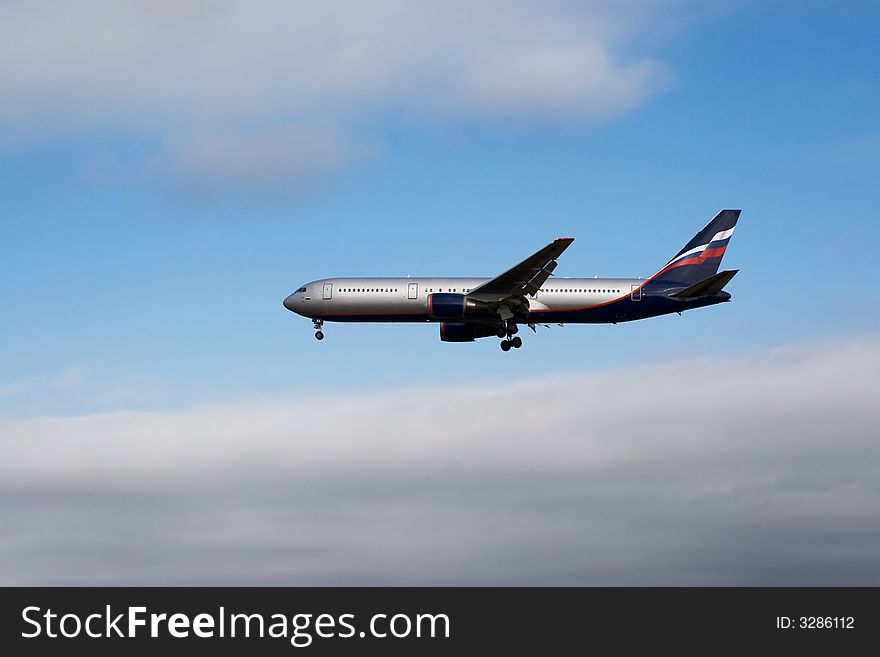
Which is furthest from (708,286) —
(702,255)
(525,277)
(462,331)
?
(462,331)

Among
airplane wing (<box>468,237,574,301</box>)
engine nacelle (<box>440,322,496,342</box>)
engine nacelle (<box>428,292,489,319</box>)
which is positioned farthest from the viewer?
engine nacelle (<box>440,322,496,342</box>)

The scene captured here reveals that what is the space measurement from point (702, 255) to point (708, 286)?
8.98 metres

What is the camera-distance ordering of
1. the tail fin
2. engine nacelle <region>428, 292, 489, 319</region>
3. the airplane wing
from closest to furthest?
the airplane wing
engine nacelle <region>428, 292, 489, 319</region>
the tail fin

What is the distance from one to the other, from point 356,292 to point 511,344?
12.2 meters

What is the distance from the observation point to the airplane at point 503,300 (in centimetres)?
9050

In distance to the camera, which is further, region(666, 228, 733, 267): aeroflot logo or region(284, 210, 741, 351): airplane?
region(666, 228, 733, 267): aeroflot logo

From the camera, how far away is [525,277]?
89562 millimetres

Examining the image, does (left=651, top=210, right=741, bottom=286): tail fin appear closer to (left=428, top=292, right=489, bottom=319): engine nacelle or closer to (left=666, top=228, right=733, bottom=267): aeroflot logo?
(left=666, top=228, right=733, bottom=267): aeroflot logo

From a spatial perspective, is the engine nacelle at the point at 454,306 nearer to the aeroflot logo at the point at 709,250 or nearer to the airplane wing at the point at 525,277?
the airplane wing at the point at 525,277

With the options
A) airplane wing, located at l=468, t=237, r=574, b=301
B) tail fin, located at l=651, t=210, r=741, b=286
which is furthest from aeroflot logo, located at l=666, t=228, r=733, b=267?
airplane wing, located at l=468, t=237, r=574, b=301

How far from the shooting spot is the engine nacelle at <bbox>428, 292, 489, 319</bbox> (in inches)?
3561

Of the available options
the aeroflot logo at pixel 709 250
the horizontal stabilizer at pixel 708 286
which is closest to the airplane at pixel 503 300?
the horizontal stabilizer at pixel 708 286
